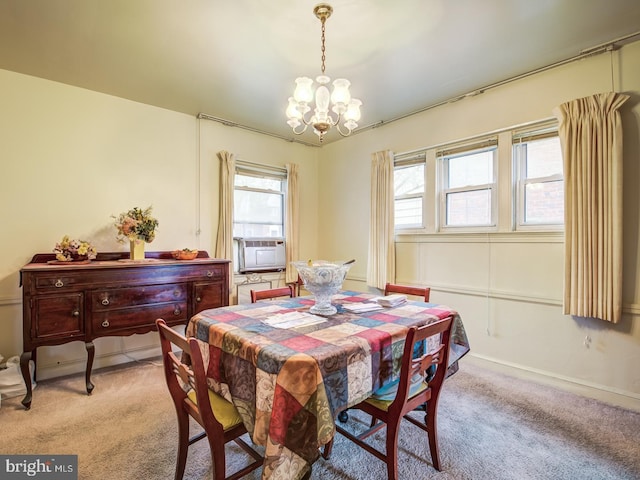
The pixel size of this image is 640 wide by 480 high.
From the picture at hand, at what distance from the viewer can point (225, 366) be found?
4.81 feet

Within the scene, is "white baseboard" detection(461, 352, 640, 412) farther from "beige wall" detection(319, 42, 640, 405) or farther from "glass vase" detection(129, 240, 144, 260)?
"glass vase" detection(129, 240, 144, 260)

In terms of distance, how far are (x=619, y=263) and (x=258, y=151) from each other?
370cm

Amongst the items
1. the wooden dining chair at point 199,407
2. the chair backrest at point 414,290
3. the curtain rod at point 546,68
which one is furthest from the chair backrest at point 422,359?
the curtain rod at point 546,68

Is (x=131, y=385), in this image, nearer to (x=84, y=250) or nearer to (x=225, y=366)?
(x=84, y=250)

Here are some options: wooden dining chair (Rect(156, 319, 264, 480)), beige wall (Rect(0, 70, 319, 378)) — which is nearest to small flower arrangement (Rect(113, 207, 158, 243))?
beige wall (Rect(0, 70, 319, 378))

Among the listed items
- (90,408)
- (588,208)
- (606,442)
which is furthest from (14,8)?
(606,442)

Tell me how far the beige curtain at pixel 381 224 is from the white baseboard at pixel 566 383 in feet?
4.02

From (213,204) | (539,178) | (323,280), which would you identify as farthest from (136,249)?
(539,178)

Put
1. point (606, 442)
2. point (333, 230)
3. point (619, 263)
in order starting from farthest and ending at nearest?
point (333, 230) < point (619, 263) < point (606, 442)

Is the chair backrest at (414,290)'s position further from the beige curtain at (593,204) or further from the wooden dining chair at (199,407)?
the wooden dining chair at (199,407)

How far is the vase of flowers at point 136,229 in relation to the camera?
2900 millimetres

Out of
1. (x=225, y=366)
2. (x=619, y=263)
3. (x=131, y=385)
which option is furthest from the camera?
(x=131, y=385)

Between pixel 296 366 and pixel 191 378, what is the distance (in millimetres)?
493

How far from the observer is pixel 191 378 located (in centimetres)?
132
